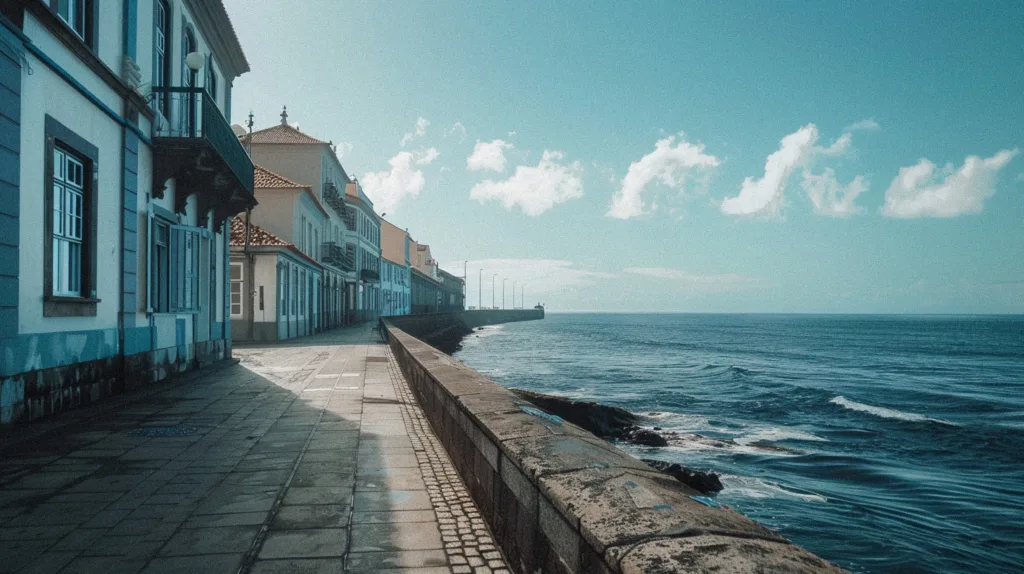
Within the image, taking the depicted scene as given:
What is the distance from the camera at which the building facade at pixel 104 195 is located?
6641mm

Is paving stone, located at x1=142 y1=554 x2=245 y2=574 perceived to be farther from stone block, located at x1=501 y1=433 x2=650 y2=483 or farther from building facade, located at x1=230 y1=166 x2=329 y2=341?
building facade, located at x1=230 y1=166 x2=329 y2=341

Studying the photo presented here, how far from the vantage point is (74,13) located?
8.11 metres

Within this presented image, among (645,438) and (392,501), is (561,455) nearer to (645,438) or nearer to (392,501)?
(392,501)

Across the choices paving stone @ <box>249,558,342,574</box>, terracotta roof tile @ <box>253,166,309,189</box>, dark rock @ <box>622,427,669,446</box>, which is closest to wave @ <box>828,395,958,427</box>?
dark rock @ <box>622,427,669,446</box>

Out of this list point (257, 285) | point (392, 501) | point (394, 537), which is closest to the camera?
point (394, 537)

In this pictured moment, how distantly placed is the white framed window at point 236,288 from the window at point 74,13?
51.5ft

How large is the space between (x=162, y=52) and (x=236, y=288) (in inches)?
522

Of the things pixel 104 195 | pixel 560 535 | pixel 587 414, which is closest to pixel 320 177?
pixel 587 414

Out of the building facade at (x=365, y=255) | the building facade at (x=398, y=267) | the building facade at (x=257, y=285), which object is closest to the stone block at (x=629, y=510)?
the building facade at (x=257, y=285)

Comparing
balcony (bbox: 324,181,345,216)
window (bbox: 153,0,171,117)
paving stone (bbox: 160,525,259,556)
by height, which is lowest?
paving stone (bbox: 160,525,259,556)

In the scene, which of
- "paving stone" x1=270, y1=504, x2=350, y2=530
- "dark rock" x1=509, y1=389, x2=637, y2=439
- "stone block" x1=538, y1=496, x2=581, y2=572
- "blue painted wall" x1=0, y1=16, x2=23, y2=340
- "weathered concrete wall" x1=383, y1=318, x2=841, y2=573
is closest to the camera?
"weathered concrete wall" x1=383, y1=318, x2=841, y2=573

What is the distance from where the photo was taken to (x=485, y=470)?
163 inches

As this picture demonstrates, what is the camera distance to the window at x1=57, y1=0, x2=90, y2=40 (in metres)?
7.71

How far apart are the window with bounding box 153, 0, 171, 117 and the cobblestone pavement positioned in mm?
5420
